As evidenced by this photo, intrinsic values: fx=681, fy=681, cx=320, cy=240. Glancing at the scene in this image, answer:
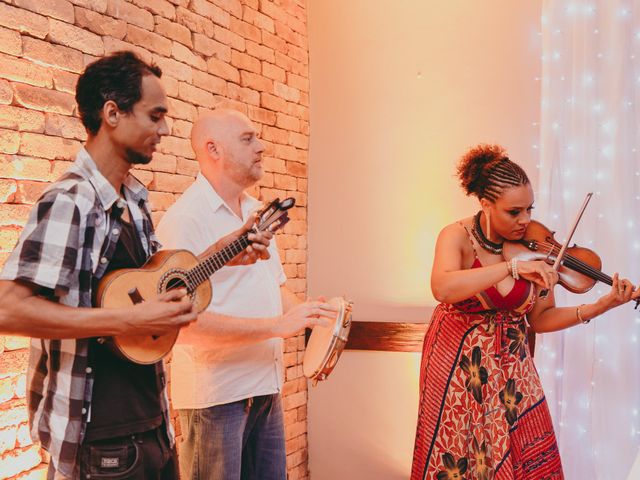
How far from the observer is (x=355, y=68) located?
13.7 ft

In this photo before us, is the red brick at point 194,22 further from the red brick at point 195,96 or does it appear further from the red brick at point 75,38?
the red brick at point 75,38

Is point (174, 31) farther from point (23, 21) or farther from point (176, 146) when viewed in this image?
point (23, 21)

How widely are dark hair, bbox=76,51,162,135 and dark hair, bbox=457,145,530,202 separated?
4.75ft

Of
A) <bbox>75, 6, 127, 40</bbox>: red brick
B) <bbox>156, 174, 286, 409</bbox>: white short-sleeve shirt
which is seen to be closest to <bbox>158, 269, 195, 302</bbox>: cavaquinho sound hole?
<bbox>156, 174, 286, 409</bbox>: white short-sleeve shirt

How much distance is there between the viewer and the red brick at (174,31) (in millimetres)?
2994

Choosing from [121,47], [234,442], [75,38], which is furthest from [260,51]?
[234,442]

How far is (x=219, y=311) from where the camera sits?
7.34 ft

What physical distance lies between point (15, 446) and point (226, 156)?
1203 millimetres

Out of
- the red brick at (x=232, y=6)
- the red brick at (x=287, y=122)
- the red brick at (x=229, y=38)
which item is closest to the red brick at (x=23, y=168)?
the red brick at (x=229, y=38)

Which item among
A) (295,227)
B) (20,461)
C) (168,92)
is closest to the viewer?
(20,461)

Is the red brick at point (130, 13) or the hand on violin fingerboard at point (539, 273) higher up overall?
the red brick at point (130, 13)

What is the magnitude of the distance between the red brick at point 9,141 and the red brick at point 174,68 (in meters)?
0.87

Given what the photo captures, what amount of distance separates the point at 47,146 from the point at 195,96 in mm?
983

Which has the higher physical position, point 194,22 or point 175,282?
point 194,22
